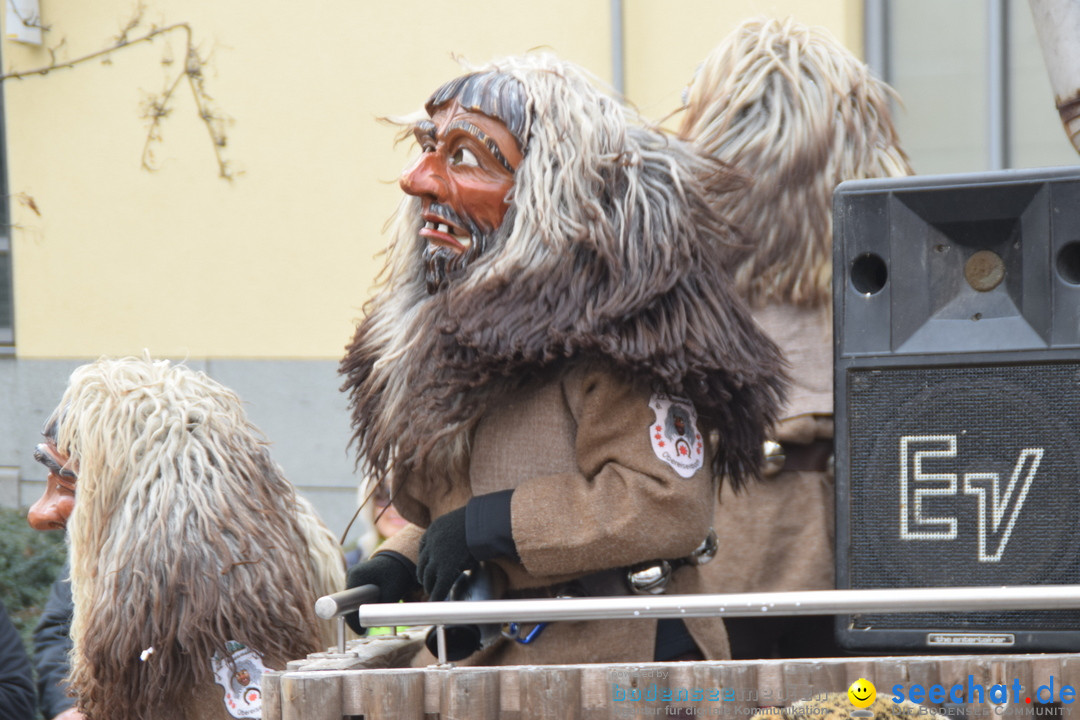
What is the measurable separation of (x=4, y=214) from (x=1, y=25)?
108cm

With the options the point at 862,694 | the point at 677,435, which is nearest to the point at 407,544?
the point at 677,435

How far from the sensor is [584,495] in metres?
2.09

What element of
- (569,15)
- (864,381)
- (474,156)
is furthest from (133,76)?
(864,381)

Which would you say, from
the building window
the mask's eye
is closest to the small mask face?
the mask's eye

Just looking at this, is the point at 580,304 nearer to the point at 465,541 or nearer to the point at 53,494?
the point at 465,541

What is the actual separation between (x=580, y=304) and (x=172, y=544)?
3.53ft

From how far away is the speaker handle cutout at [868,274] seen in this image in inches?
88.2

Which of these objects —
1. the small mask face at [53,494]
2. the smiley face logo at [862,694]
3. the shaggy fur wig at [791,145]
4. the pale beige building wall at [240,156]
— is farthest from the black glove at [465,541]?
the pale beige building wall at [240,156]

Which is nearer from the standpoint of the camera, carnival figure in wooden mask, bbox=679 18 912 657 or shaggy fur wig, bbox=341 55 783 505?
shaggy fur wig, bbox=341 55 783 505

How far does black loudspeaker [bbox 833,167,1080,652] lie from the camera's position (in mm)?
2133

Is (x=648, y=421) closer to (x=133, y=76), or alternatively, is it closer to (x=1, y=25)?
(x=133, y=76)

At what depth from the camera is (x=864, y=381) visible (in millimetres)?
2219

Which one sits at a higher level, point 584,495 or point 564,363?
point 564,363

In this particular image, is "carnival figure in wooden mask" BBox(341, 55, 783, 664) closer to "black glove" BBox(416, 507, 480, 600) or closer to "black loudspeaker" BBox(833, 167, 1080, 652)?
"black glove" BBox(416, 507, 480, 600)
